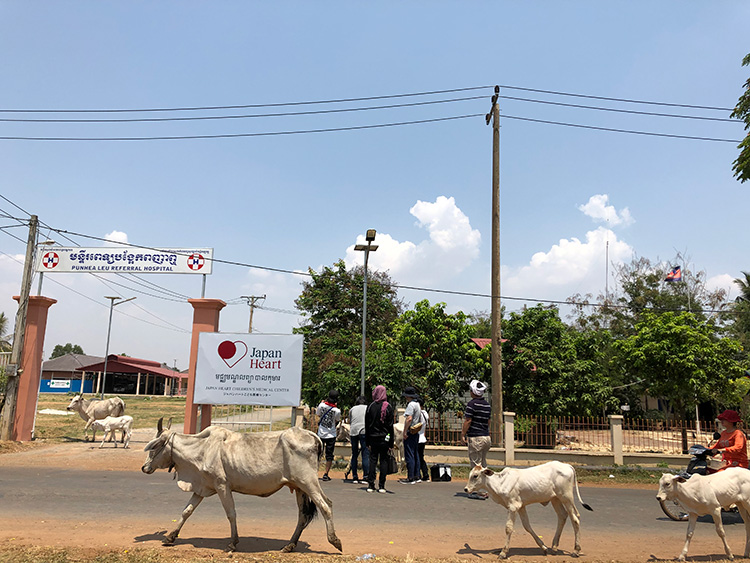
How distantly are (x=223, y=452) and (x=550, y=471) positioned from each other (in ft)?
13.3

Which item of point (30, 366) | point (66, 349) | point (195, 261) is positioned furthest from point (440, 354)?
point (66, 349)

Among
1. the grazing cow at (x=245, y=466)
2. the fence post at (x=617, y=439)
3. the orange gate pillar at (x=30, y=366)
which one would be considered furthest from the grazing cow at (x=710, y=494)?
the orange gate pillar at (x=30, y=366)

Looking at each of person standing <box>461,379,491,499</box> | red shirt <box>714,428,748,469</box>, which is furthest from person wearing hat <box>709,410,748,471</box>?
person standing <box>461,379,491,499</box>

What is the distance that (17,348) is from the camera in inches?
649

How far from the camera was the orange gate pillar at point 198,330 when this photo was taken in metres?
15.0

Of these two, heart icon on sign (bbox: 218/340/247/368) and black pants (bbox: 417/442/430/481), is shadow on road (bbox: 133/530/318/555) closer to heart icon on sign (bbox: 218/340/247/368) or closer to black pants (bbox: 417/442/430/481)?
black pants (bbox: 417/442/430/481)

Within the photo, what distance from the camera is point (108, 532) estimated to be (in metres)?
6.90

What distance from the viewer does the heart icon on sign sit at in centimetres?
1467

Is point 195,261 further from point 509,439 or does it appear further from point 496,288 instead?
point 509,439

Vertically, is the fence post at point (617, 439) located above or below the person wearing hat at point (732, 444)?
below

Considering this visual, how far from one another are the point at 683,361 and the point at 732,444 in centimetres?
1156

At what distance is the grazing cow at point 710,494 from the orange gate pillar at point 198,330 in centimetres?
1185

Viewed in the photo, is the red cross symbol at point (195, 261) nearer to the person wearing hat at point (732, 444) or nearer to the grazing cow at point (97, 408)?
the grazing cow at point (97, 408)

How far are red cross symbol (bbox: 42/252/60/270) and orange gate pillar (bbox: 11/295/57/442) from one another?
3.44ft
